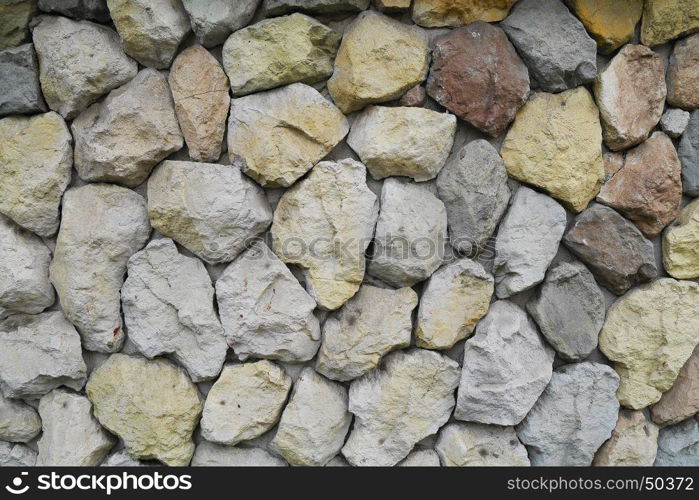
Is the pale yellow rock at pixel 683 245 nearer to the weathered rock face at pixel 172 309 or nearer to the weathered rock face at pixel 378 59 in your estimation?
the weathered rock face at pixel 378 59

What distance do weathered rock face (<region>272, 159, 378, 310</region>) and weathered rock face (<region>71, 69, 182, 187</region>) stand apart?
0.32 metres

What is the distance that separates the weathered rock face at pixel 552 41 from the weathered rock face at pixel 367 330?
2.03 ft

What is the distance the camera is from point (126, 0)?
1209 millimetres

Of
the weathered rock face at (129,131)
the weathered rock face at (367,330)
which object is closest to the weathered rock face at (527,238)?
the weathered rock face at (367,330)

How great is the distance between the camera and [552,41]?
4.11ft

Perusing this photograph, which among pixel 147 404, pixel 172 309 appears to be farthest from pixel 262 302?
pixel 147 404

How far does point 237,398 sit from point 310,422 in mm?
188

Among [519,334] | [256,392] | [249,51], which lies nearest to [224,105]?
[249,51]

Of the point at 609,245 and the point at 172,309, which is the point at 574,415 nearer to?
the point at 609,245

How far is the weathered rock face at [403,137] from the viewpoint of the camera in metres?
1.24

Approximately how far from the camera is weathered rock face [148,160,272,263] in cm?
125

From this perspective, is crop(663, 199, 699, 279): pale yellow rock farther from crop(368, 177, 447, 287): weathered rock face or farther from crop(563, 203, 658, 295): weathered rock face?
crop(368, 177, 447, 287): weathered rock face

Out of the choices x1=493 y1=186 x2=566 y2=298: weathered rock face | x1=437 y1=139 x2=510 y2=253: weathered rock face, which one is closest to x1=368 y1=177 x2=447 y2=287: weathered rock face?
x1=437 y1=139 x2=510 y2=253: weathered rock face

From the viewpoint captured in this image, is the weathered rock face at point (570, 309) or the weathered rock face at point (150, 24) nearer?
the weathered rock face at point (150, 24)
